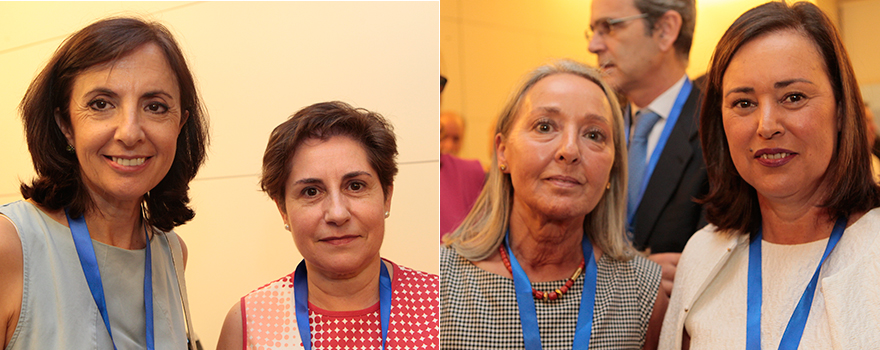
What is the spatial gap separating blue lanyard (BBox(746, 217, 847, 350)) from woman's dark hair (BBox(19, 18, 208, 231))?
200cm

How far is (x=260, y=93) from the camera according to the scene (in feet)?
7.53

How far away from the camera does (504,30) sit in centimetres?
411

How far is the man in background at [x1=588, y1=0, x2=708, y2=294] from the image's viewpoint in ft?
8.93

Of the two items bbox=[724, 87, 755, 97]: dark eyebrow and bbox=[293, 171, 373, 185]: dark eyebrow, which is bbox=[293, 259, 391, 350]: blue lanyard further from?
bbox=[724, 87, 755, 97]: dark eyebrow

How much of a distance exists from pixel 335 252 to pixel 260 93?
68 centimetres

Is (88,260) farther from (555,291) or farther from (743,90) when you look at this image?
(743,90)

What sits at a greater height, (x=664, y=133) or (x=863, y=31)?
(x=863, y=31)

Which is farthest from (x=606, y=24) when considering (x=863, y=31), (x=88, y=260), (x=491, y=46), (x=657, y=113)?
(x=88, y=260)

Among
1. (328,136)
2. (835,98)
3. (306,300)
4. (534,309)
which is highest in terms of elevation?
(835,98)

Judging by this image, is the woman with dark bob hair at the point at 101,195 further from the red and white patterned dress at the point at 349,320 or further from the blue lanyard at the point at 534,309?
the blue lanyard at the point at 534,309

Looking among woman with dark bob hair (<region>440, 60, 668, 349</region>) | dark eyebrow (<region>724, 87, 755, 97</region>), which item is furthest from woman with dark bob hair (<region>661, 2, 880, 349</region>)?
woman with dark bob hair (<region>440, 60, 668, 349</region>)

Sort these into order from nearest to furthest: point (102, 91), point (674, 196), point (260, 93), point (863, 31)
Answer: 1. point (102, 91)
2. point (260, 93)
3. point (674, 196)
4. point (863, 31)

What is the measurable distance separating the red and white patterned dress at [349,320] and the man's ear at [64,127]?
787mm

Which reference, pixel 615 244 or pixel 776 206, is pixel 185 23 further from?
pixel 776 206
